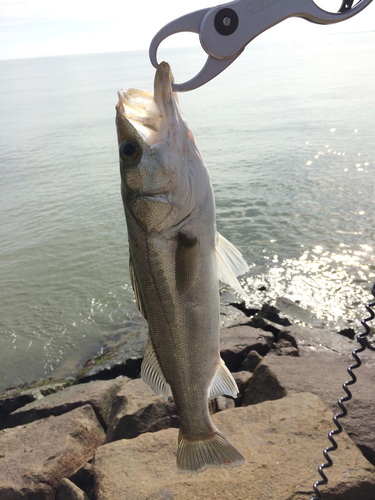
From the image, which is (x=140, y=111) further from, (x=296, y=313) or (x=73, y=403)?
(x=296, y=313)

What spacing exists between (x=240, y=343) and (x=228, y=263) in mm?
4489

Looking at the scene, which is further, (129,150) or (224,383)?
(224,383)

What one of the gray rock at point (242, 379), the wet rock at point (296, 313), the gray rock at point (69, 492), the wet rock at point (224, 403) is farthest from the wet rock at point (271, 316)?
the gray rock at point (69, 492)

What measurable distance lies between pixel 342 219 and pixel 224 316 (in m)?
5.26

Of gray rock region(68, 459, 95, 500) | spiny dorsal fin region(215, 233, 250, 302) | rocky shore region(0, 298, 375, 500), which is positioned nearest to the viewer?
spiny dorsal fin region(215, 233, 250, 302)

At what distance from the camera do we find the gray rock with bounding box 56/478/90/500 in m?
4.42

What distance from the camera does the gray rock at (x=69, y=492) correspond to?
14.5 feet

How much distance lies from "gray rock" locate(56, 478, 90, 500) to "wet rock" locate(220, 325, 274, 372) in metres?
2.77

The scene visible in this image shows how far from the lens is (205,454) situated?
293 centimetres

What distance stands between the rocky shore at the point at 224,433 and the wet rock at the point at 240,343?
0.7 inches

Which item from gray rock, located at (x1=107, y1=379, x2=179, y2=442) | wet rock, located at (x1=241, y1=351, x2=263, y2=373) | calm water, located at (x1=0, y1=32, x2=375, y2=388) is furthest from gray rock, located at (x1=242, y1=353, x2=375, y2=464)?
calm water, located at (x1=0, y1=32, x2=375, y2=388)

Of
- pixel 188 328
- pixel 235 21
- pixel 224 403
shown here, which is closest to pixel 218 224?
pixel 224 403

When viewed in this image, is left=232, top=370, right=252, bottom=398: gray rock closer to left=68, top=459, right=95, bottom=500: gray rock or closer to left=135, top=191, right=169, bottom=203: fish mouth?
left=68, top=459, right=95, bottom=500: gray rock

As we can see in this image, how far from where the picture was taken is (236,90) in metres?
41.7
